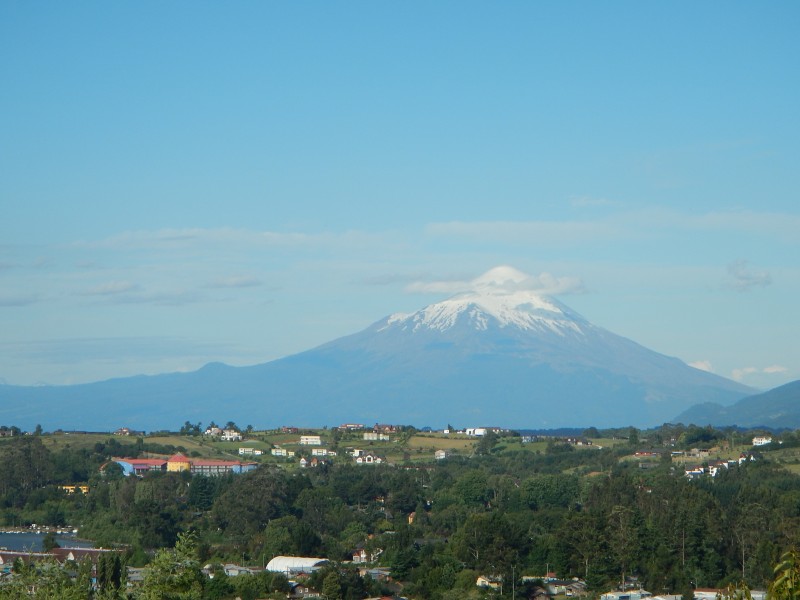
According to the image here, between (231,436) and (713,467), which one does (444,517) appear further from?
(231,436)

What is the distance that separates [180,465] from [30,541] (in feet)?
74.2

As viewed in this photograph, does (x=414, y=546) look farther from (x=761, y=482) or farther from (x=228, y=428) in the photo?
(x=228, y=428)

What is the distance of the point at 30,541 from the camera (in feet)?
182

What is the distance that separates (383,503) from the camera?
64062 millimetres

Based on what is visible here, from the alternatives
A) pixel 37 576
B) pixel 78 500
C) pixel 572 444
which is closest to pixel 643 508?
pixel 78 500

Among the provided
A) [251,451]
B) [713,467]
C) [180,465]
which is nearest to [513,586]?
[713,467]

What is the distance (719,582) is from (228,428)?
64.2 meters

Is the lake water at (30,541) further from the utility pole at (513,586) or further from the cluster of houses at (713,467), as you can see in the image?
the cluster of houses at (713,467)

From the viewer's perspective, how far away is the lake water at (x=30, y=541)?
51.8m

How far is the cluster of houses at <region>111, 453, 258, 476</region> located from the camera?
253 feet

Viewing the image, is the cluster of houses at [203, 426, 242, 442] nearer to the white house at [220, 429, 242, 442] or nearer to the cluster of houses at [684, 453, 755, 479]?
the white house at [220, 429, 242, 442]

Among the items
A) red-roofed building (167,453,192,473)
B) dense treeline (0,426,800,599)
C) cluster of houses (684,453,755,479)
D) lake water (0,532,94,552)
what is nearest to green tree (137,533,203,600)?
dense treeline (0,426,800,599)

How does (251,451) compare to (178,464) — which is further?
(251,451)

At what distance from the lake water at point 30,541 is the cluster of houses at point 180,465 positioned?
643 inches
